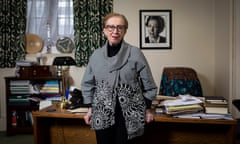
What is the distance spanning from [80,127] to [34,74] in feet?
6.28

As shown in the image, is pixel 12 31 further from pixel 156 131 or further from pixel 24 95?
pixel 156 131

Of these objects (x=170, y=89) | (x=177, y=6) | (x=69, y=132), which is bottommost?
(x=69, y=132)

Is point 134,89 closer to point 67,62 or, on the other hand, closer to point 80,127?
point 80,127

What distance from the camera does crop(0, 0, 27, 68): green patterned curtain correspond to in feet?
12.5

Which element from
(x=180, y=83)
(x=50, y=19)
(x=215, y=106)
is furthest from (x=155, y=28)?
(x=215, y=106)

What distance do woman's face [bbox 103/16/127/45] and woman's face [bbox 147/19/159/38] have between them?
2550mm


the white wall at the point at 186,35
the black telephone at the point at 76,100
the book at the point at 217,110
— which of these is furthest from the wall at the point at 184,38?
the book at the point at 217,110

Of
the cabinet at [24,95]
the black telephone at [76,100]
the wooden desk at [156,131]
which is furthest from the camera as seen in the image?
the cabinet at [24,95]

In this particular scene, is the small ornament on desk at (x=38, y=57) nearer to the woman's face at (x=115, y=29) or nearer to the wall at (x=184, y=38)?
the wall at (x=184, y=38)

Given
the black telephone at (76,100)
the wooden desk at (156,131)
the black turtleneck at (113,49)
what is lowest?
the wooden desk at (156,131)

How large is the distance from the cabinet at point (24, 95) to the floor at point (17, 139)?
77 millimetres

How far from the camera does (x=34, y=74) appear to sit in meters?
3.59

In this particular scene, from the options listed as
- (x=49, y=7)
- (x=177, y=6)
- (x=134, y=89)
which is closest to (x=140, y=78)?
(x=134, y=89)

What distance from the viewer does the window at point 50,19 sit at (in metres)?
4.00
